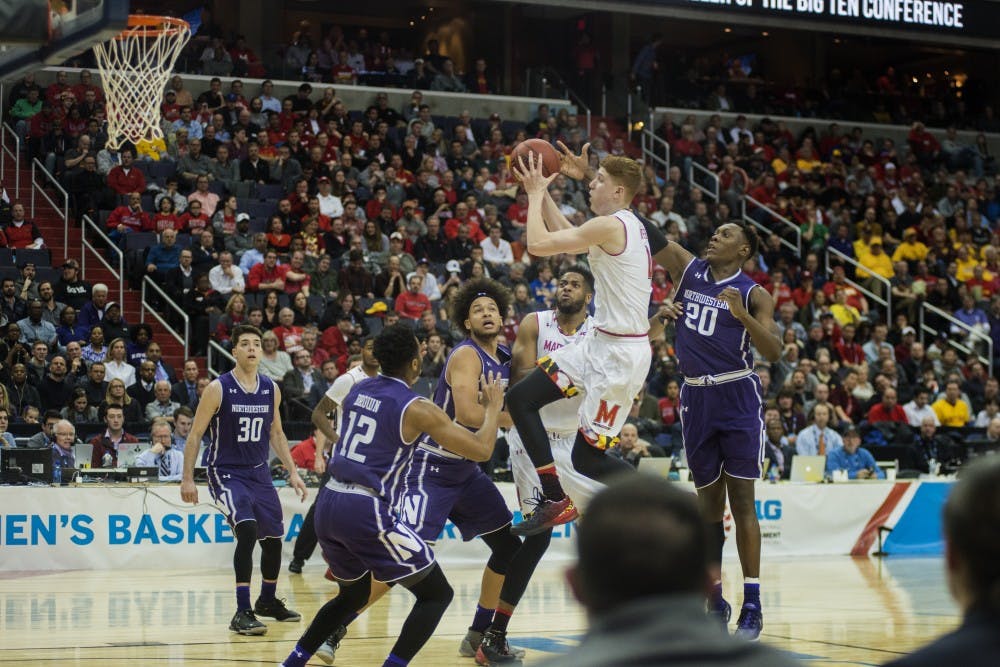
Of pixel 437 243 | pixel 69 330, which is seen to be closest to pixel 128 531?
pixel 69 330

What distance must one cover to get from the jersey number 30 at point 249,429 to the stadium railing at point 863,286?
48.6 ft

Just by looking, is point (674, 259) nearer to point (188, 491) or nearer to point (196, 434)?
point (196, 434)

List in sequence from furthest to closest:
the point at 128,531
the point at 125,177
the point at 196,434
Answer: the point at 125,177 → the point at 128,531 → the point at 196,434

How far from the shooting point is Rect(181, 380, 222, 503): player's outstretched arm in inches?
337

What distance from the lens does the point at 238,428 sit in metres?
8.81

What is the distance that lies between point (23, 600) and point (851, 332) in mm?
13470

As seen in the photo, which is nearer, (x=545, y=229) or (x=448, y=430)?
(x=448, y=430)

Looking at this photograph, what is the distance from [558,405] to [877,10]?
49.9ft

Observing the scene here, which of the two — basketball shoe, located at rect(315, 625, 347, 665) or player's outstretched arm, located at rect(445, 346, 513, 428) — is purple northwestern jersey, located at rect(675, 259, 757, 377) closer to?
player's outstretched arm, located at rect(445, 346, 513, 428)

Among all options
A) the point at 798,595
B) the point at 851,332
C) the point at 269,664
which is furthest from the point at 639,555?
the point at 851,332

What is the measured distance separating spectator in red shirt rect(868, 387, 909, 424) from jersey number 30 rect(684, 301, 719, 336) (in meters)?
11.3

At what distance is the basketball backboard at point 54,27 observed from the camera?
19.2 feet

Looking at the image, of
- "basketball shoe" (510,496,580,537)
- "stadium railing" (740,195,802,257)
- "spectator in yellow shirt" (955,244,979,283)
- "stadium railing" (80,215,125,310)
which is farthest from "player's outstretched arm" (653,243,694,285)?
"spectator in yellow shirt" (955,244,979,283)

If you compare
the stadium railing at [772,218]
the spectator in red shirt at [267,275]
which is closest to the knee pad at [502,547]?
the spectator in red shirt at [267,275]
